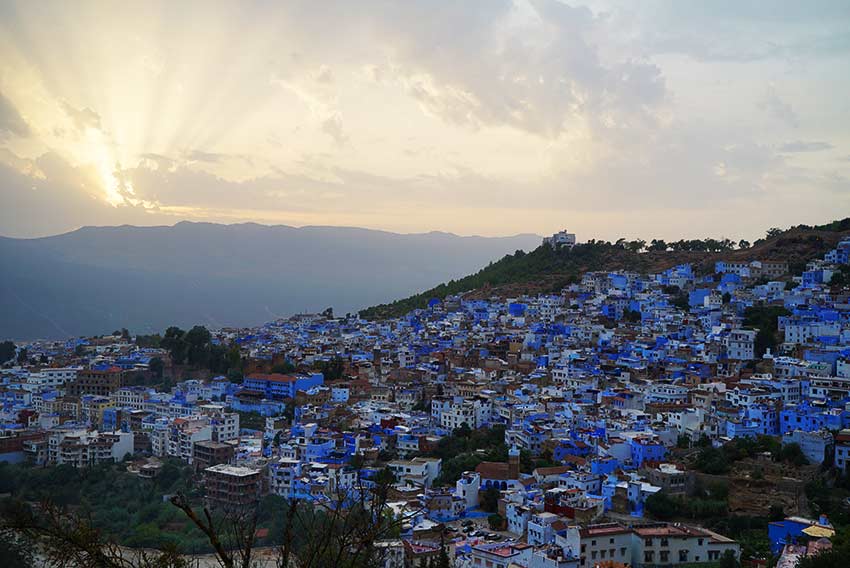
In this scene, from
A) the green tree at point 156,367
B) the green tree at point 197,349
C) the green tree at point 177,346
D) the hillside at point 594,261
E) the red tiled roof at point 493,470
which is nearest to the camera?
the red tiled roof at point 493,470

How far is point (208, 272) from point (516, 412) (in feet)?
232

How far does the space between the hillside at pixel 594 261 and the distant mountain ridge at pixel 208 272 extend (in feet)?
76.2

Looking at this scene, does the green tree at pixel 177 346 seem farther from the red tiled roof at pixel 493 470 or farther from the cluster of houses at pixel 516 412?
the red tiled roof at pixel 493 470

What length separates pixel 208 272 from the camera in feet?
276

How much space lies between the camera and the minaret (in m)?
14.5

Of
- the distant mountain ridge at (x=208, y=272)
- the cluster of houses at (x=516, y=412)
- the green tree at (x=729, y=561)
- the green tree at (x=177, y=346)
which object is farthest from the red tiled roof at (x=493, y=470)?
the distant mountain ridge at (x=208, y=272)

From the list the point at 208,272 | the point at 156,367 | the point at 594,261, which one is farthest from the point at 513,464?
the point at 208,272

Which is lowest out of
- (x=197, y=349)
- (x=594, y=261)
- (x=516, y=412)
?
(x=516, y=412)

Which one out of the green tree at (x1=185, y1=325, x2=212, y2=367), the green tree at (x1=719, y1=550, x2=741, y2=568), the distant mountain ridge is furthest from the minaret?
the distant mountain ridge

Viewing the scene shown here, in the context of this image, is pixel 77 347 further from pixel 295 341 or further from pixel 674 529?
pixel 674 529

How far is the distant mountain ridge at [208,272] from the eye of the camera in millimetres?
53875

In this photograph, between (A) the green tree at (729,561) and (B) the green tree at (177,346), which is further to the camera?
(B) the green tree at (177,346)

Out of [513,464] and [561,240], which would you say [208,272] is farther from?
[513,464]

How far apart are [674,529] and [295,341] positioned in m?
20.1
